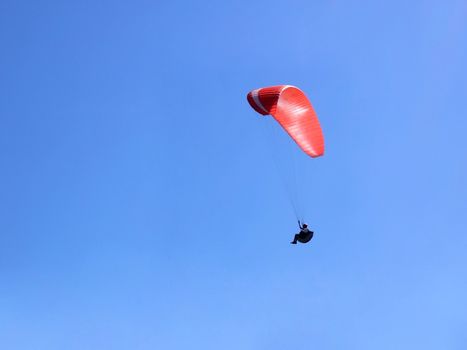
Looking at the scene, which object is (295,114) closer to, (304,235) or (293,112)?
(293,112)

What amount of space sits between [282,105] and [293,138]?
2367 mm

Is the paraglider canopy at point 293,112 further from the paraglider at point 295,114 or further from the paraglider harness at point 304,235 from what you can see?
the paraglider harness at point 304,235

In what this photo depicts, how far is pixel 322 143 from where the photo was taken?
2967 centimetres

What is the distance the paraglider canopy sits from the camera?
28.8 metres

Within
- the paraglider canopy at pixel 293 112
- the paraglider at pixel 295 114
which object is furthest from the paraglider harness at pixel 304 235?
the paraglider canopy at pixel 293 112

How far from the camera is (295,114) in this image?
3031cm

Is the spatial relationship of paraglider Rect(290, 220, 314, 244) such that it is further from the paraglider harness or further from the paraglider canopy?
the paraglider canopy

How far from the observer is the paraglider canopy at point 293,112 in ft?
94.5

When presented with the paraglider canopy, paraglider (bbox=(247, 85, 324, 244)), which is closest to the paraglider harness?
paraglider (bbox=(247, 85, 324, 244))

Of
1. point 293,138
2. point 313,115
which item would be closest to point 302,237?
point 293,138

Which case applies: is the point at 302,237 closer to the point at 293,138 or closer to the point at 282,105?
the point at 293,138

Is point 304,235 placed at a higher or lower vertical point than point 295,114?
lower

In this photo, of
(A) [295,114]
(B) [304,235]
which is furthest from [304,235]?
(A) [295,114]

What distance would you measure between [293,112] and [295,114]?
180 millimetres
